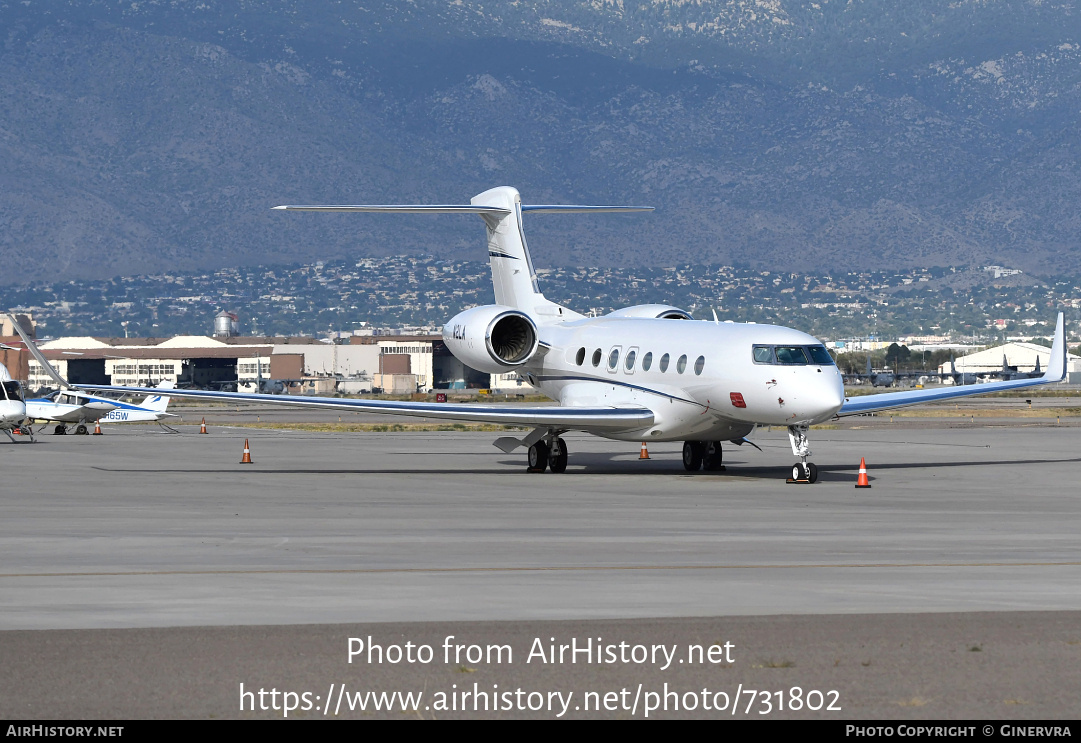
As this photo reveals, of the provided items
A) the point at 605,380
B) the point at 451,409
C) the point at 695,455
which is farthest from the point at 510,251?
the point at 451,409

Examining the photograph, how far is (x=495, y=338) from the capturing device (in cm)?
3488

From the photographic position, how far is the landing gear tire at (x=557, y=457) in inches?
1289

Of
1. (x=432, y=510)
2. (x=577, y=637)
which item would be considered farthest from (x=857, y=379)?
(x=577, y=637)

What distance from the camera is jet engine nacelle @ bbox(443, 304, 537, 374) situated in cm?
3412

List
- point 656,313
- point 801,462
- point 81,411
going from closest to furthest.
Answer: point 801,462 < point 656,313 < point 81,411

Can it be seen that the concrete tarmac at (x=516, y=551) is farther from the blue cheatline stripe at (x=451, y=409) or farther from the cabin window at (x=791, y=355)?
the cabin window at (x=791, y=355)

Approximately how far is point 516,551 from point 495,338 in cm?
1828

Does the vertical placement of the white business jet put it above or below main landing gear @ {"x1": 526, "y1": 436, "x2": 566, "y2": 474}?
above

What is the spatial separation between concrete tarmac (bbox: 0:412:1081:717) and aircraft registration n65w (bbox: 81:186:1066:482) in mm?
1180

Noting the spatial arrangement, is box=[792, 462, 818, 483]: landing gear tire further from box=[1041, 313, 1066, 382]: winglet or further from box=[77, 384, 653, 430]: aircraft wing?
box=[1041, 313, 1066, 382]: winglet

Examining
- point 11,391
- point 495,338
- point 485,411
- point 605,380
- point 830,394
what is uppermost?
point 495,338

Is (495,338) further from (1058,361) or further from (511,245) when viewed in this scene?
(1058,361)

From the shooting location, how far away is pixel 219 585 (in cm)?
1374

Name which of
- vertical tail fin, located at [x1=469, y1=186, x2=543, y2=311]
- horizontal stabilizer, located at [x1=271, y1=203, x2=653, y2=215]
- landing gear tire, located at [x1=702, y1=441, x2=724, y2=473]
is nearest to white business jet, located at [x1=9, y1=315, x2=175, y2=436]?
vertical tail fin, located at [x1=469, y1=186, x2=543, y2=311]
